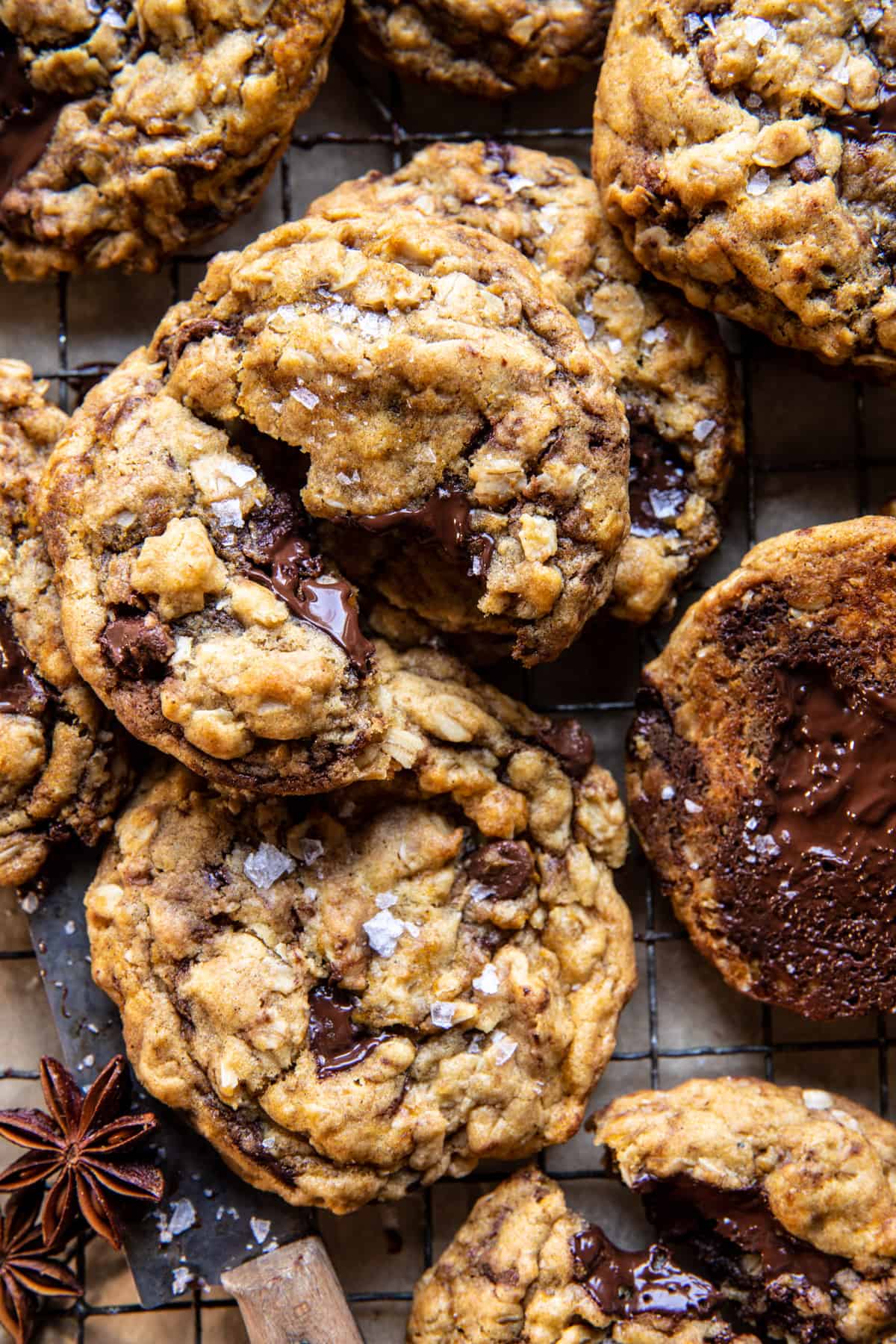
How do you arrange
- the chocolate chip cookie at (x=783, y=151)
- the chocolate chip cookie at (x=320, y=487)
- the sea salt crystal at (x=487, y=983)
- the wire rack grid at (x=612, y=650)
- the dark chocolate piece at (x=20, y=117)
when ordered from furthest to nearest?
the wire rack grid at (x=612, y=650) < the dark chocolate piece at (x=20, y=117) < the sea salt crystal at (x=487, y=983) < the chocolate chip cookie at (x=783, y=151) < the chocolate chip cookie at (x=320, y=487)

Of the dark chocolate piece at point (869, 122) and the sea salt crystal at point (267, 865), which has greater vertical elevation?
Answer: the dark chocolate piece at point (869, 122)

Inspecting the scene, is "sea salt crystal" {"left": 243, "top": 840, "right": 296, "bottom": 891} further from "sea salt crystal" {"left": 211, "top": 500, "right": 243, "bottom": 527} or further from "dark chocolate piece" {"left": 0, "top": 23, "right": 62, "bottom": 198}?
"dark chocolate piece" {"left": 0, "top": 23, "right": 62, "bottom": 198}

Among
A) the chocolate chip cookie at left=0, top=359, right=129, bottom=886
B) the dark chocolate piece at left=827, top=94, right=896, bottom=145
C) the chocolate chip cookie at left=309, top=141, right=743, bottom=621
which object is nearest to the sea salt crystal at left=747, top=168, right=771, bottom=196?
the dark chocolate piece at left=827, top=94, right=896, bottom=145

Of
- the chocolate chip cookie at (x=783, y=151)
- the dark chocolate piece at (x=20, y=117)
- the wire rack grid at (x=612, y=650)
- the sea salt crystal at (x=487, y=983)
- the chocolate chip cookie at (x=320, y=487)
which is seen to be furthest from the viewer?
the wire rack grid at (x=612, y=650)

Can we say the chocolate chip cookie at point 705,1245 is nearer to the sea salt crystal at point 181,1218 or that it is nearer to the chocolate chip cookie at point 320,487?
the sea salt crystal at point 181,1218

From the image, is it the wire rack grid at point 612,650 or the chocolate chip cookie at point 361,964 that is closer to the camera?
the chocolate chip cookie at point 361,964

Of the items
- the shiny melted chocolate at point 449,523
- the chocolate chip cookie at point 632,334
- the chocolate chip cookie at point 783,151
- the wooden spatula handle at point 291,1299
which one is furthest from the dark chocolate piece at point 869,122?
the wooden spatula handle at point 291,1299
